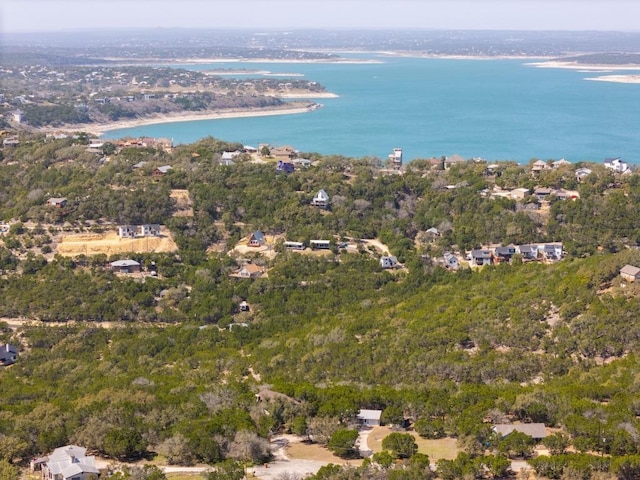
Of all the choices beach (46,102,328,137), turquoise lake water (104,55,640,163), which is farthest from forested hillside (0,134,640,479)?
beach (46,102,328,137)

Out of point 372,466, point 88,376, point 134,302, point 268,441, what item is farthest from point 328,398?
point 134,302

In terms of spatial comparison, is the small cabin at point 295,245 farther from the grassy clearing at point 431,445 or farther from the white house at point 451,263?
the grassy clearing at point 431,445

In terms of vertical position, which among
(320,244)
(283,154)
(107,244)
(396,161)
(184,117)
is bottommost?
(107,244)

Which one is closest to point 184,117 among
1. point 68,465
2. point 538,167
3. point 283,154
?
point 283,154

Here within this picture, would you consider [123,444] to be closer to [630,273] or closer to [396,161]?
[630,273]

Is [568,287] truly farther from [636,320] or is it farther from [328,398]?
[328,398]

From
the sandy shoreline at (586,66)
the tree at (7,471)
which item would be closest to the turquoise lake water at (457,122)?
the sandy shoreline at (586,66)

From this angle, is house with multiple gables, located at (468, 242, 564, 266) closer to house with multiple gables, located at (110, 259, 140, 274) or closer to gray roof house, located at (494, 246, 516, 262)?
gray roof house, located at (494, 246, 516, 262)

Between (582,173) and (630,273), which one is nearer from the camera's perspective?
(630,273)
